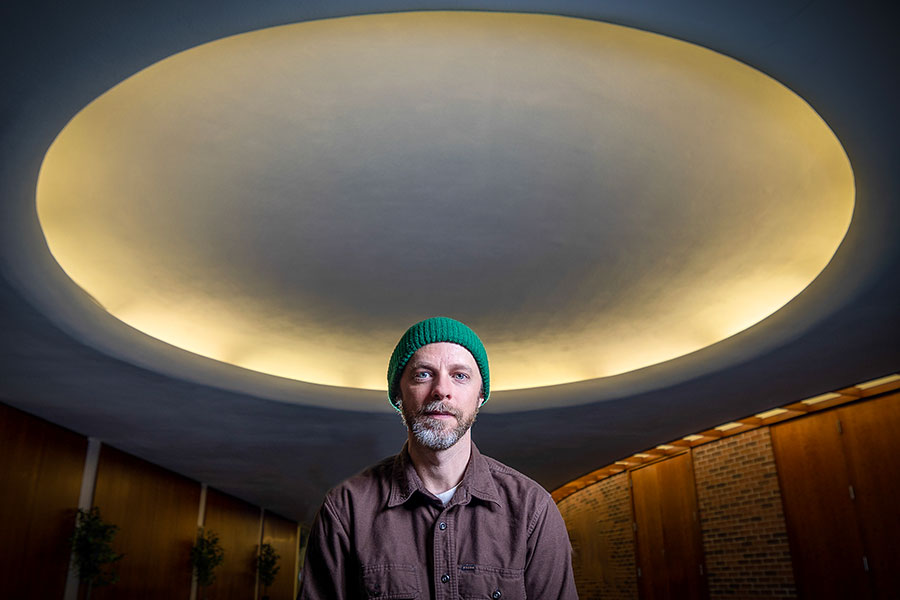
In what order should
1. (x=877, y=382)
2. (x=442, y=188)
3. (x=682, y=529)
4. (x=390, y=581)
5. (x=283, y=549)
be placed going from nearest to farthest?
(x=390, y=581) < (x=442, y=188) < (x=877, y=382) < (x=682, y=529) < (x=283, y=549)

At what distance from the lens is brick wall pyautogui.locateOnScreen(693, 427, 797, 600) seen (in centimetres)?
881

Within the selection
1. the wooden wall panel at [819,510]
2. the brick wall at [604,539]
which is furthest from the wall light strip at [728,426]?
the brick wall at [604,539]

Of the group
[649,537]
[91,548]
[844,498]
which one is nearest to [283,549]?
[91,548]

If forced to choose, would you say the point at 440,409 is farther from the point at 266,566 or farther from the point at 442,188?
the point at 266,566

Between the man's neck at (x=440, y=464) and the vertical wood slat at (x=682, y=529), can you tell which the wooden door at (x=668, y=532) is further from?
the man's neck at (x=440, y=464)

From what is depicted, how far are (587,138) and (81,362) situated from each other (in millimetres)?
4674

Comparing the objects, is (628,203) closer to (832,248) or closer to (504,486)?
(832,248)

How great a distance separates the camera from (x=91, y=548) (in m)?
8.22

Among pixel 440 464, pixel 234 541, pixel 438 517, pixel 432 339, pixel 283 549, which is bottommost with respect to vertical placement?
pixel 438 517

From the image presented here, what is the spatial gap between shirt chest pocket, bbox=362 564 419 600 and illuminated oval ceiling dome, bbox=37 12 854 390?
9.89 feet

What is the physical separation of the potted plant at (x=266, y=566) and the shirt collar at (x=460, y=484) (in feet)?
47.9

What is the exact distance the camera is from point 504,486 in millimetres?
1636

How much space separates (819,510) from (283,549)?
41.5 ft

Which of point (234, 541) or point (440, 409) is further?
point (234, 541)
